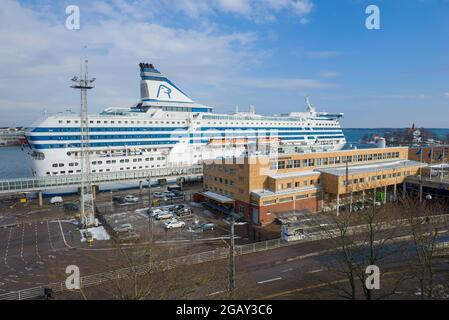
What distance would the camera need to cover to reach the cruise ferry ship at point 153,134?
108 ft

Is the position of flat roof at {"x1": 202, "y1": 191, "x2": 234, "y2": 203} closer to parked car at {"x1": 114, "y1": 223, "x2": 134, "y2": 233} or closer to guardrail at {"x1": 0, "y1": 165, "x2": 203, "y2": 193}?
parked car at {"x1": 114, "y1": 223, "x2": 134, "y2": 233}

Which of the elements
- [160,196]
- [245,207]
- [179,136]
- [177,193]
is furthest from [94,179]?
[245,207]

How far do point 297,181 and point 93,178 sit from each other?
22.8 meters

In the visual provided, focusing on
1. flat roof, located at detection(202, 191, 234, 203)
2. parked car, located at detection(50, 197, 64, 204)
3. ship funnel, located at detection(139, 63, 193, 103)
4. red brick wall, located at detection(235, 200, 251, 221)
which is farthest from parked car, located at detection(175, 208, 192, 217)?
ship funnel, located at detection(139, 63, 193, 103)

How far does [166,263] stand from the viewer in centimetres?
1312

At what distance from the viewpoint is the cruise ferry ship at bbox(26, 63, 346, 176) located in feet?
108

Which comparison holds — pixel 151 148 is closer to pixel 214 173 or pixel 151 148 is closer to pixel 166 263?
pixel 214 173

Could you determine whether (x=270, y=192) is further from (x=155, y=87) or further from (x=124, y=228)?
(x=155, y=87)

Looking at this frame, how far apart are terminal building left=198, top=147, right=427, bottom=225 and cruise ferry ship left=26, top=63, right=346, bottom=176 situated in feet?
26.9

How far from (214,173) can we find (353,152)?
45.3ft

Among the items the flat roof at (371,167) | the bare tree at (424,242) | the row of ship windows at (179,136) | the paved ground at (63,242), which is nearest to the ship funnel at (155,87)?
the row of ship windows at (179,136)

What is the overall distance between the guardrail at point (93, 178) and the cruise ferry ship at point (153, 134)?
296 centimetres

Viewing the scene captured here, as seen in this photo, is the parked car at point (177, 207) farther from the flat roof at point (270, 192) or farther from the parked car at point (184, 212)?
the flat roof at point (270, 192)
